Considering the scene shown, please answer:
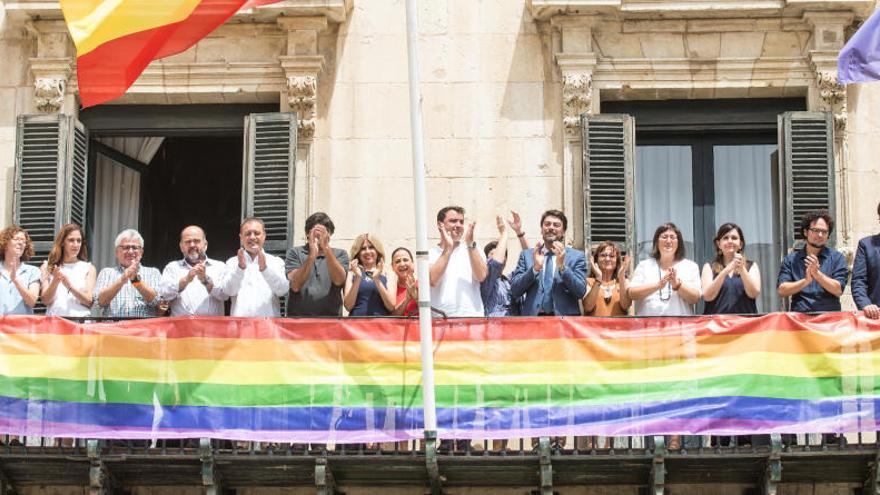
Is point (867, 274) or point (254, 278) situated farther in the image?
point (254, 278)

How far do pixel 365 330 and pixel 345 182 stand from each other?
2781mm

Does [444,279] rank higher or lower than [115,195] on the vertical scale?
lower

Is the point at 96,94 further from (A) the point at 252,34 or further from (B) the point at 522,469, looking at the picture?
(B) the point at 522,469

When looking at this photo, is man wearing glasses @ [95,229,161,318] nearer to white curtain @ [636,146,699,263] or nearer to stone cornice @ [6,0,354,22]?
stone cornice @ [6,0,354,22]

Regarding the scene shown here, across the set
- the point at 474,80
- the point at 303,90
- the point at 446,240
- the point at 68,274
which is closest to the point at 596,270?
the point at 446,240

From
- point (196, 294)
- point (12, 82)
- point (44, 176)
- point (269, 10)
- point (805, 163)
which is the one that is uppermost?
point (269, 10)

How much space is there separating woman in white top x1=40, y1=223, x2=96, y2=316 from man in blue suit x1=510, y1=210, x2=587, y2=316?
12.3 feet

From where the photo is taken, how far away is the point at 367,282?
1717cm

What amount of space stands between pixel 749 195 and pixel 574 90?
2.12 m

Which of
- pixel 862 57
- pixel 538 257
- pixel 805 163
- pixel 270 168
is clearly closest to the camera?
pixel 538 257

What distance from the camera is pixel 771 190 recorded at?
19.8 meters

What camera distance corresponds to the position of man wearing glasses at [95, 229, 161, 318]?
55.9ft

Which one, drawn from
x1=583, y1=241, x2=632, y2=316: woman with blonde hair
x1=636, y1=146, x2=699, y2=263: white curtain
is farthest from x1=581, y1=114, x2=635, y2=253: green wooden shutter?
x1=583, y1=241, x2=632, y2=316: woman with blonde hair

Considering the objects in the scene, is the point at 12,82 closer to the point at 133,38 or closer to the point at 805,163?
the point at 133,38
